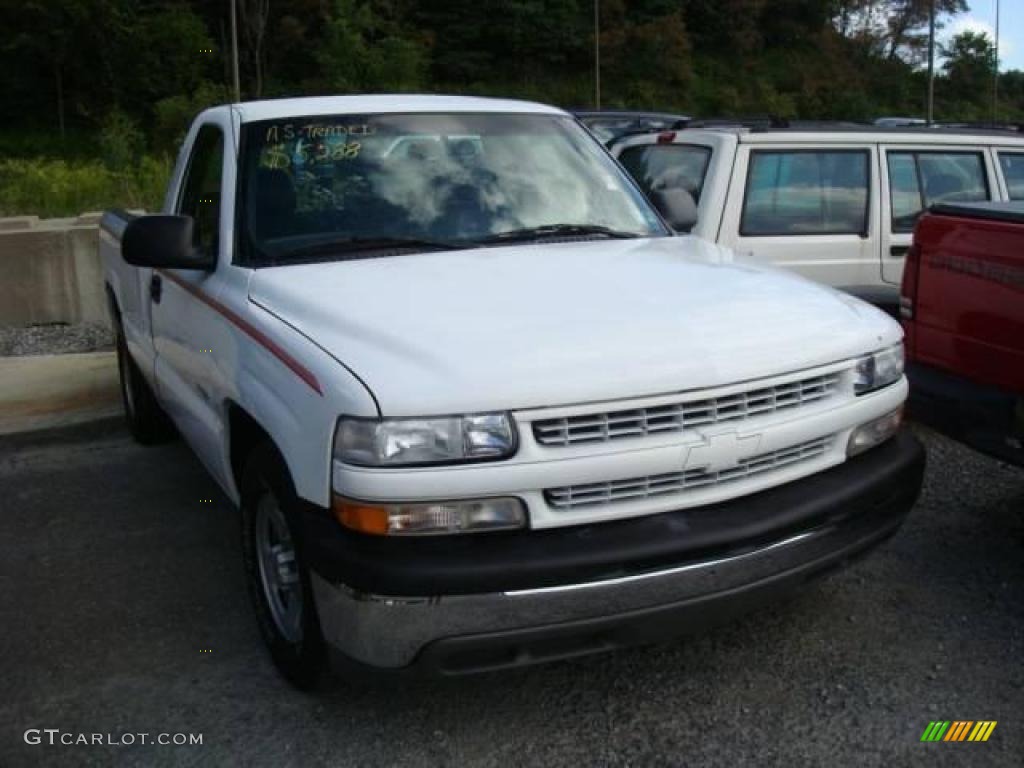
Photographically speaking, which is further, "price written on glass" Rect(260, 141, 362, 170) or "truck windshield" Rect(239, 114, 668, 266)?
"price written on glass" Rect(260, 141, 362, 170)

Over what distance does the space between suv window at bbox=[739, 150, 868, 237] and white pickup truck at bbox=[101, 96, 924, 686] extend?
2111mm

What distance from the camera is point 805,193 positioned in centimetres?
614

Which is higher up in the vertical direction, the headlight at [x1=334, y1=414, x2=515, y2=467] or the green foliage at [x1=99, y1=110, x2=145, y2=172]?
the headlight at [x1=334, y1=414, x2=515, y2=467]

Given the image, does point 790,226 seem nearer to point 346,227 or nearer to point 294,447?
point 346,227

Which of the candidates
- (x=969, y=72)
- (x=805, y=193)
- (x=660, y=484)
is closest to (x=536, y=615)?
(x=660, y=484)

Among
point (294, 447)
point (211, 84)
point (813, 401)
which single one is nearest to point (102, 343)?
point (294, 447)

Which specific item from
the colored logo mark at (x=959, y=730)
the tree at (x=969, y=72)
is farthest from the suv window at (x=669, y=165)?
the tree at (x=969, y=72)

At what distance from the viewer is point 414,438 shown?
2.61m

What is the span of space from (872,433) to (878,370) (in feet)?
0.64

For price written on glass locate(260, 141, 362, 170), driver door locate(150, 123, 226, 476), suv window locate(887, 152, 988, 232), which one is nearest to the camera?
driver door locate(150, 123, 226, 476)

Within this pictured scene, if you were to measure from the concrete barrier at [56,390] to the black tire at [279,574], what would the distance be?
320cm

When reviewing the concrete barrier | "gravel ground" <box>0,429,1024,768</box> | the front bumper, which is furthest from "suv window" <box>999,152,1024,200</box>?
the concrete barrier

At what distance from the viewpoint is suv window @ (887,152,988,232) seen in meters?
6.32

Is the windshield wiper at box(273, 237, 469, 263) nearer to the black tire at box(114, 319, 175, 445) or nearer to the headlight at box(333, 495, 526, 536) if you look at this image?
the headlight at box(333, 495, 526, 536)
